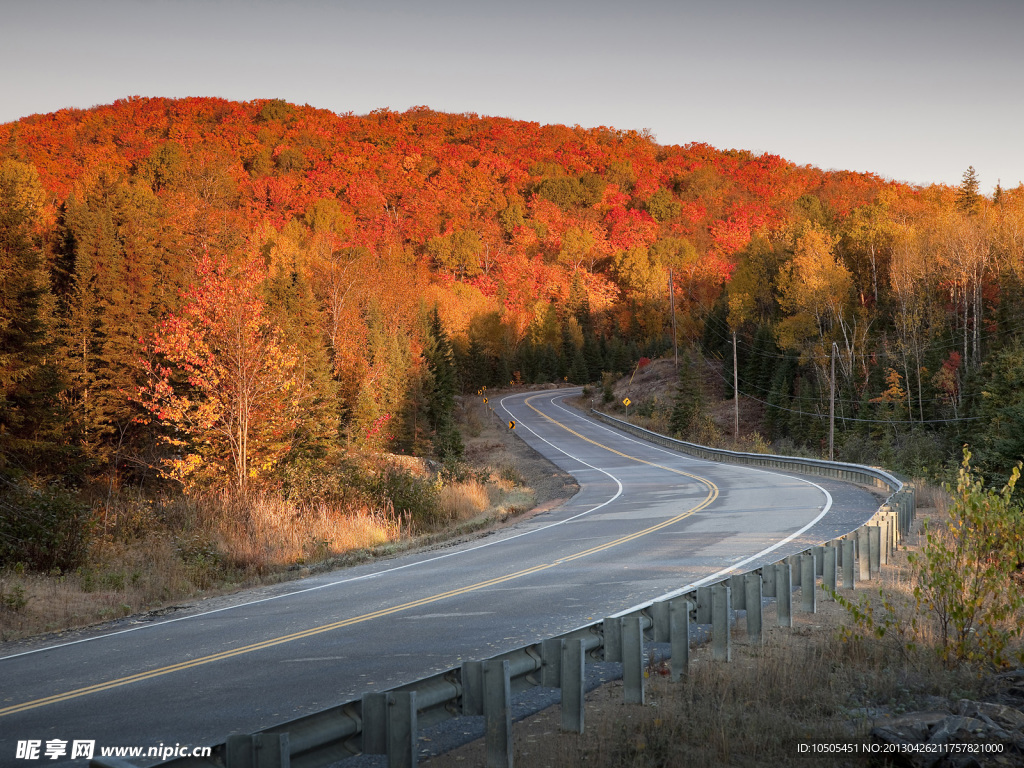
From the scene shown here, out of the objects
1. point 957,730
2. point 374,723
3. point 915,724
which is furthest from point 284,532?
point 957,730

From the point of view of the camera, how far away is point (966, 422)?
147 feet

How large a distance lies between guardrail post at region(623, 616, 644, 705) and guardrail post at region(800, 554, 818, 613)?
3936 millimetres

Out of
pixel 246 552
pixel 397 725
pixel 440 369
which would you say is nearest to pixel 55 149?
pixel 440 369

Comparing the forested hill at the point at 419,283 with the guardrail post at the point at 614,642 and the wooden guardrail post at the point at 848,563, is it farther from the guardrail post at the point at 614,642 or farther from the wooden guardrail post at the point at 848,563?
the guardrail post at the point at 614,642

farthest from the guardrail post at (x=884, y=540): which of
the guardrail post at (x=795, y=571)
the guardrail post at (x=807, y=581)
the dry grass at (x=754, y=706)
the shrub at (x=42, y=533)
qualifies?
the shrub at (x=42, y=533)

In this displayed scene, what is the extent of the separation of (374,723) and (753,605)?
15.4ft

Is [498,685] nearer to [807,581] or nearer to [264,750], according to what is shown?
[264,750]

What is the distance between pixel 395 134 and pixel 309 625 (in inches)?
5021

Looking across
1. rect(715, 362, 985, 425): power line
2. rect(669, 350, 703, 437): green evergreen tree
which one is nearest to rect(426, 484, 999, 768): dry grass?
rect(715, 362, 985, 425): power line

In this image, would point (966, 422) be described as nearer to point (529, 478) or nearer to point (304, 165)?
point (529, 478)

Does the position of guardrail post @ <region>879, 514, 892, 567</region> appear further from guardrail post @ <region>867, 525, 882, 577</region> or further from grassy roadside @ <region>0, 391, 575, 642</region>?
grassy roadside @ <region>0, 391, 575, 642</region>

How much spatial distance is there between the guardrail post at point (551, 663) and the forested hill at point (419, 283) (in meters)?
15.2

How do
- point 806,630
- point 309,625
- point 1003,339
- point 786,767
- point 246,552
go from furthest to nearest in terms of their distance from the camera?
point 1003,339 → point 246,552 → point 309,625 → point 806,630 → point 786,767

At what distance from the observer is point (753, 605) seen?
7719 mm
